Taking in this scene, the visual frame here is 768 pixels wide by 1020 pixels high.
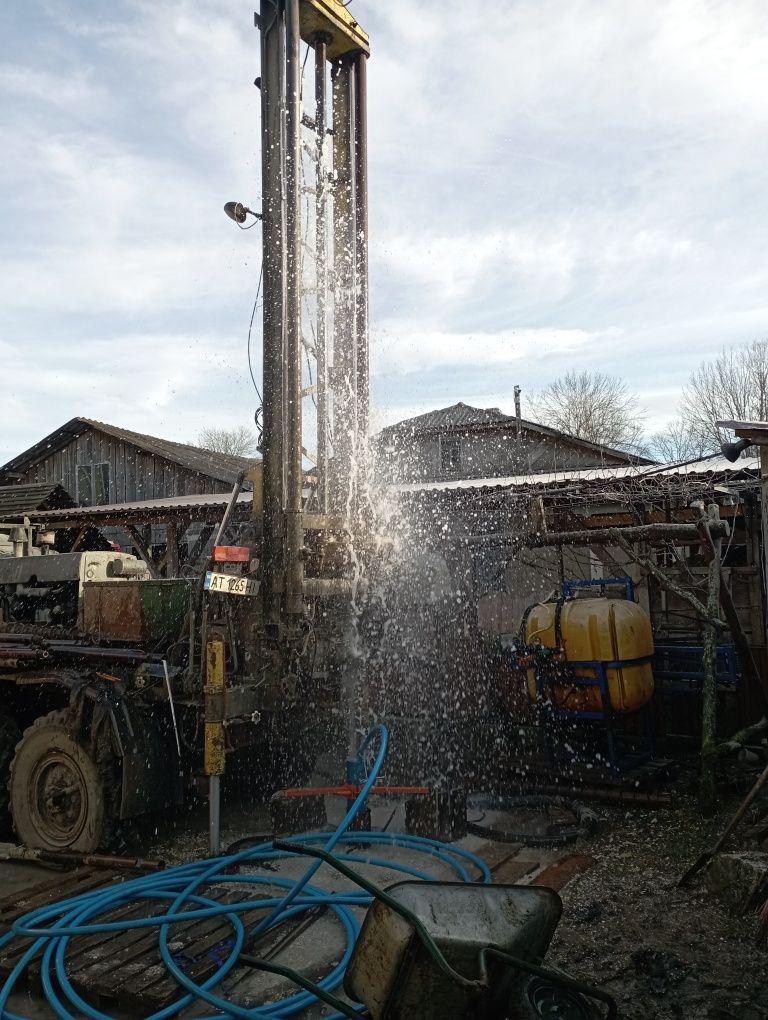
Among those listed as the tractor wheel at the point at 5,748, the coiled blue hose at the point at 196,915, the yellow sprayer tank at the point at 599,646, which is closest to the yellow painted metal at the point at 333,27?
the yellow sprayer tank at the point at 599,646

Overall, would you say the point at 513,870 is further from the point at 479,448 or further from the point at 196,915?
the point at 479,448

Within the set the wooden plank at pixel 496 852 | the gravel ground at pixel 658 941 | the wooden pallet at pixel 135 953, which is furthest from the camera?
the wooden plank at pixel 496 852

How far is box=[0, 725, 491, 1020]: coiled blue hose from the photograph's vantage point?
3727 millimetres

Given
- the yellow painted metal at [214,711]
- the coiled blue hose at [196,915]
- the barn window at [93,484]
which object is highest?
the barn window at [93,484]

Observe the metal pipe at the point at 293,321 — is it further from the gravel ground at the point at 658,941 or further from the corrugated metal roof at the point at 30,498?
the corrugated metal roof at the point at 30,498

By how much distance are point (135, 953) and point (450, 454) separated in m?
19.4

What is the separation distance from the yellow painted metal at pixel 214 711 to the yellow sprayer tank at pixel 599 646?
3.34 meters

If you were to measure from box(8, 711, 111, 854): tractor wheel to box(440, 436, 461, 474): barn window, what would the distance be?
57.2 feet

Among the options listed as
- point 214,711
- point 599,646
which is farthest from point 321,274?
point 599,646

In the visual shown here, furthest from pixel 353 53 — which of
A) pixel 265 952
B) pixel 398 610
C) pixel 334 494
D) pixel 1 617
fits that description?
pixel 265 952

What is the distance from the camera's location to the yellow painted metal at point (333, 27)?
6742 mm

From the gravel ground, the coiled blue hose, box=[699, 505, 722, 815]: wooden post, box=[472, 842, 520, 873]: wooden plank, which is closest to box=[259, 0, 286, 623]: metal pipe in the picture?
the coiled blue hose

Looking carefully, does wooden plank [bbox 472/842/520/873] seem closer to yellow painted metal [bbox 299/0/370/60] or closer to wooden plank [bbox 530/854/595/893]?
wooden plank [bbox 530/854/595/893]

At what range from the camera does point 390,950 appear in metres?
2.84
